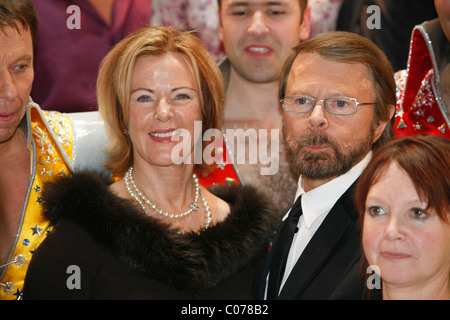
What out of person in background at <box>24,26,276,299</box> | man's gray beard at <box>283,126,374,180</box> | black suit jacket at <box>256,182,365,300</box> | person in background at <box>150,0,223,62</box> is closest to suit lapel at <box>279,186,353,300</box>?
black suit jacket at <box>256,182,365,300</box>

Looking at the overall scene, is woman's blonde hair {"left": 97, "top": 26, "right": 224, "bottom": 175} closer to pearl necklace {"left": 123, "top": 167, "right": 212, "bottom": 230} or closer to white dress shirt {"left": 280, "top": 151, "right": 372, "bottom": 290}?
pearl necklace {"left": 123, "top": 167, "right": 212, "bottom": 230}

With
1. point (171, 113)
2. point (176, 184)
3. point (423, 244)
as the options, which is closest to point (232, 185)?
point (176, 184)

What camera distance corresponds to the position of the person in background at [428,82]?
235 cm

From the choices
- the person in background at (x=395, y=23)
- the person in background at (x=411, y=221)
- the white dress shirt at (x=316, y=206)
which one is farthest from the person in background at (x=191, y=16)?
the person in background at (x=411, y=221)

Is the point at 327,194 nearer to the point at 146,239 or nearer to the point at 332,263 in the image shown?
the point at 332,263

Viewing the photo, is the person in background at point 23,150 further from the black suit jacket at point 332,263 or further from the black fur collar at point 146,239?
the black suit jacket at point 332,263

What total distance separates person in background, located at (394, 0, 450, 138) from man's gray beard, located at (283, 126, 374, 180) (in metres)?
0.42

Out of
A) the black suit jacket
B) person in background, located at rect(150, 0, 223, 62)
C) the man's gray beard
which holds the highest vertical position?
person in background, located at rect(150, 0, 223, 62)

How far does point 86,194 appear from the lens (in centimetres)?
202

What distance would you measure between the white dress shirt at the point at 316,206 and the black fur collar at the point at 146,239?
0.18 meters

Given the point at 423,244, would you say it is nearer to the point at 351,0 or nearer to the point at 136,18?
the point at 351,0

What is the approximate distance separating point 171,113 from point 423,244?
942mm

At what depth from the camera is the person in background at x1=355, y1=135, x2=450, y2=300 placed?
1.53 meters
